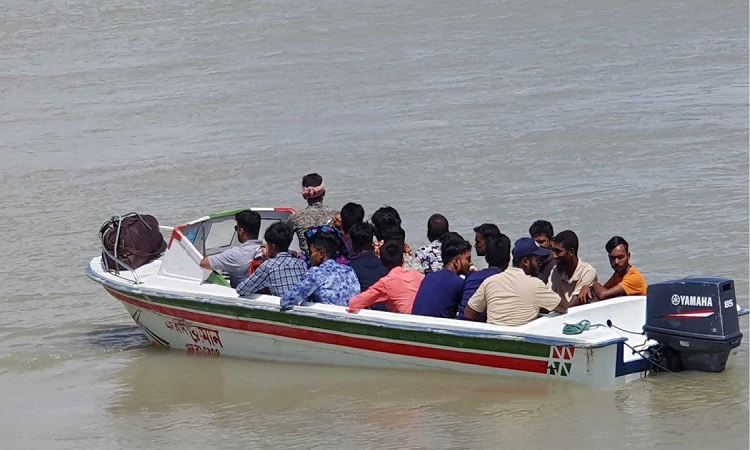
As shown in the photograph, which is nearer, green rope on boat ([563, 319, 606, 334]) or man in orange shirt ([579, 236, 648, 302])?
green rope on boat ([563, 319, 606, 334])

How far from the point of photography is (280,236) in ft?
29.9

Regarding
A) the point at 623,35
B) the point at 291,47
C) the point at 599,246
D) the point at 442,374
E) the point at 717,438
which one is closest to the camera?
the point at 717,438

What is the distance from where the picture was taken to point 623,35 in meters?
22.5

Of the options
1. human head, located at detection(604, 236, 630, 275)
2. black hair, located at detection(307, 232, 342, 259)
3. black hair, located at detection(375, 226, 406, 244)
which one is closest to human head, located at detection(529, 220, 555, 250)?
human head, located at detection(604, 236, 630, 275)

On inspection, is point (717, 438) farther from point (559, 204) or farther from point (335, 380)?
point (559, 204)

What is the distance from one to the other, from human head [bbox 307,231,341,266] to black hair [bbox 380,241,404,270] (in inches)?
13.9

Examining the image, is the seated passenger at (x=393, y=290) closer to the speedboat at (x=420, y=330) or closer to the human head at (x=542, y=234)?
the speedboat at (x=420, y=330)

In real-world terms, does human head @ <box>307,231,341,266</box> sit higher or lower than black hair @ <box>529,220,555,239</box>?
lower

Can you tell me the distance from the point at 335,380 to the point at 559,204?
5172mm

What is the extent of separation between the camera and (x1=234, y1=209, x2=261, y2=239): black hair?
31.2 feet

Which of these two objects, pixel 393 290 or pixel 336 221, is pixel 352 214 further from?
pixel 393 290

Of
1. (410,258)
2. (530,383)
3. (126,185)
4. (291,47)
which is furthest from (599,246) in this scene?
(291,47)

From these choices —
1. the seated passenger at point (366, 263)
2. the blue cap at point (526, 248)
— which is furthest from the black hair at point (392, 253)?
the blue cap at point (526, 248)

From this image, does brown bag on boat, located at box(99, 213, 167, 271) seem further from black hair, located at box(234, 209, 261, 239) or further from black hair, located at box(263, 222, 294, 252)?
black hair, located at box(263, 222, 294, 252)
